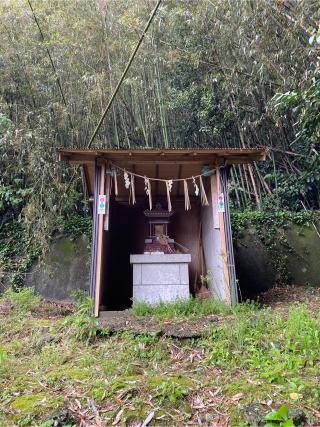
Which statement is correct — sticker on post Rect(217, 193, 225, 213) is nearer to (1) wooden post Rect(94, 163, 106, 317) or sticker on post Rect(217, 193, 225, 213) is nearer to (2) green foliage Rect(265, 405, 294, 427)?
(1) wooden post Rect(94, 163, 106, 317)

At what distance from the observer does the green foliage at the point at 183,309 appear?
4.32m

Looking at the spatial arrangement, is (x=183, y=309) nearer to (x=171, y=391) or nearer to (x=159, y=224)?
(x=171, y=391)

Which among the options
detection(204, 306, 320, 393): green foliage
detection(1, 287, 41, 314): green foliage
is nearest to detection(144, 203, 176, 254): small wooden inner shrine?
detection(1, 287, 41, 314): green foliage

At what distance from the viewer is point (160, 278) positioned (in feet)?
17.3

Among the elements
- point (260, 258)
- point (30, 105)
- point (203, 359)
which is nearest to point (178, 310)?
point (203, 359)

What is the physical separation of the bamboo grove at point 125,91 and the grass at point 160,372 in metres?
3.63

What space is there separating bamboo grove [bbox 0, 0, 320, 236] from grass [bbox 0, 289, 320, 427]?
3633mm

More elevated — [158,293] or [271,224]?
[271,224]

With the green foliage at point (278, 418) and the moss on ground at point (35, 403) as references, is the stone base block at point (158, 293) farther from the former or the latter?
the green foliage at point (278, 418)

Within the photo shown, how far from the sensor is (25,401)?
2.57 meters

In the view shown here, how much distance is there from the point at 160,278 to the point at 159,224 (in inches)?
54.6

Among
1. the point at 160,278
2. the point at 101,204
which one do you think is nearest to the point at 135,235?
the point at 160,278

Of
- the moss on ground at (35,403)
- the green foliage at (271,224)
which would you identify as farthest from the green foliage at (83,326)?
the green foliage at (271,224)

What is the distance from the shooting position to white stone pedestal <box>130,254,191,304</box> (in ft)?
16.9
